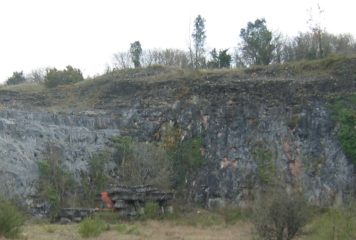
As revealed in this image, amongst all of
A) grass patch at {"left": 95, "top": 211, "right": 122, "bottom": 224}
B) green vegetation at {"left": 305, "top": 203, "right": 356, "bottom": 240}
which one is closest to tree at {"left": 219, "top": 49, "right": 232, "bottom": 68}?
grass patch at {"left": 95, "top": 211, "right": 122, "bottom": 224}

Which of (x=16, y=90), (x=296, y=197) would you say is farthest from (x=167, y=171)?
(x=16, y=90)

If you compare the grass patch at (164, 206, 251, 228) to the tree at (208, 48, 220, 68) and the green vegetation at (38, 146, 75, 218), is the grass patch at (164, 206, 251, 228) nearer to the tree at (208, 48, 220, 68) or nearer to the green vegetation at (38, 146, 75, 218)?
the green vegetation at (38, 146, 75, 218)

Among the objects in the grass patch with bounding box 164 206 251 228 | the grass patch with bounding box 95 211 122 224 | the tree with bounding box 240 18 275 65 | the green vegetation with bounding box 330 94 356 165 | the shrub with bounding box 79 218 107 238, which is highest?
the tree with bounding box 240 18 275 65

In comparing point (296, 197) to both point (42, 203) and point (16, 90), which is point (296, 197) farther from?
point (16, 90)

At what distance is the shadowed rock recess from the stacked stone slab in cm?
210

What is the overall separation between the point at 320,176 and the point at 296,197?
8520mm

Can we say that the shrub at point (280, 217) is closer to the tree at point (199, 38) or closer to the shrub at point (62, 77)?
the shrub at point (62, 77)

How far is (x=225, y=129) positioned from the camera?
2425cm

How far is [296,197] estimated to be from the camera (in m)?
13.7

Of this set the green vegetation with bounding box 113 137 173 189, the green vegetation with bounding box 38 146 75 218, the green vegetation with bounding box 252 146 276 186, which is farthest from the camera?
the green vegetation with bounding box 113 137 173 189

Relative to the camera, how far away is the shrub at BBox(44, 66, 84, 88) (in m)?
33.3

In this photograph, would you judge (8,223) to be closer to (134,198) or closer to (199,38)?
(134,198)

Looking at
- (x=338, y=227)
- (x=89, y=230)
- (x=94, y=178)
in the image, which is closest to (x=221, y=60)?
(x=94, y=178)

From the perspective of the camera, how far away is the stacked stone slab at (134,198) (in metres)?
21.0
